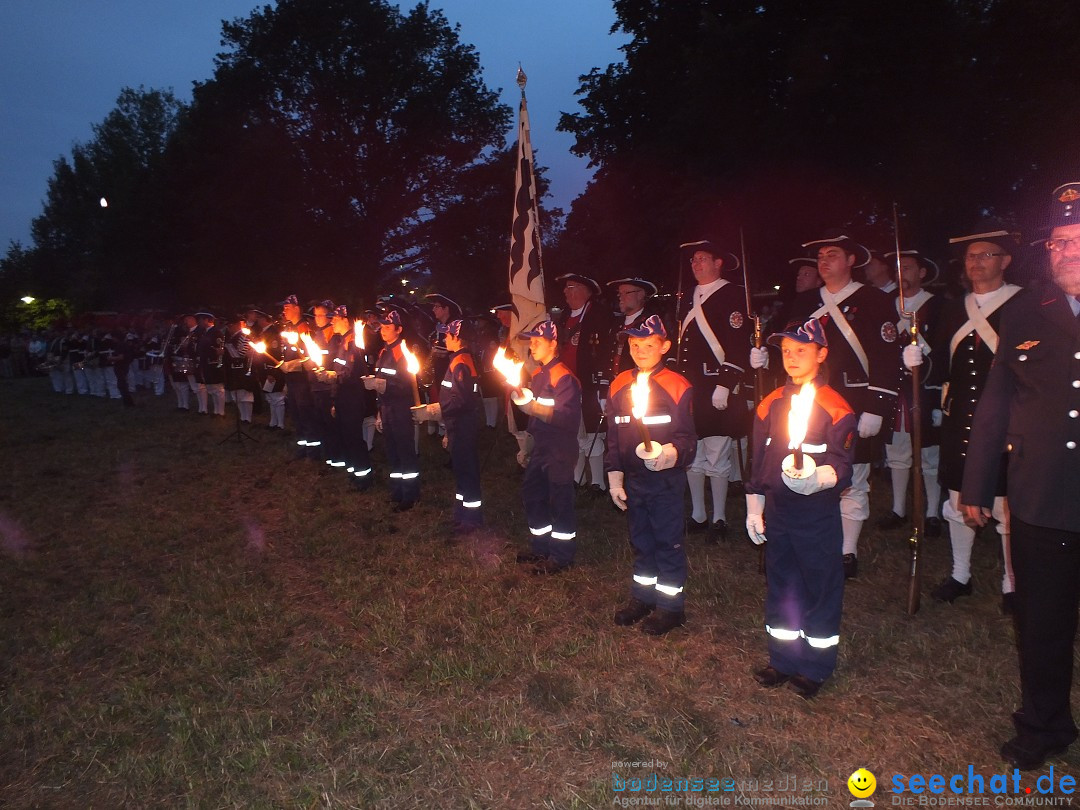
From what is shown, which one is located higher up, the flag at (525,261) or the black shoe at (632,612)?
the flag at (525,261)

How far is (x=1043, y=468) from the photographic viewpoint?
3252 millimetres

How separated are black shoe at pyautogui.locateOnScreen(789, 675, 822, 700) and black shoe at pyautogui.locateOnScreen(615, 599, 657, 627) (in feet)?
4.25

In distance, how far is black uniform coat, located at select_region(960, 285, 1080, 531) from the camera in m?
3.17

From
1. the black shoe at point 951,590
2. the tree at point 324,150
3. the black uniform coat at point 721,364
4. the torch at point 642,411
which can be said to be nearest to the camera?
the torch at point 642,411

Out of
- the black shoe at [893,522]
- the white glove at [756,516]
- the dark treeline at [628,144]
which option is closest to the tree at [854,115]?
the dark treeline at [628,144]

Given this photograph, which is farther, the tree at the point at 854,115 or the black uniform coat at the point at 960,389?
the tree at the point at 854,115

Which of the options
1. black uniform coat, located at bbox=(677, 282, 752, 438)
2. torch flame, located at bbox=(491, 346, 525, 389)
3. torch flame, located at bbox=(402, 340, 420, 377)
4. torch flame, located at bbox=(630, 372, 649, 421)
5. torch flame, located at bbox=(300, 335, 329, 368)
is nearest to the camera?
torch flame, located at bbox=(630, 372, 649, 421)

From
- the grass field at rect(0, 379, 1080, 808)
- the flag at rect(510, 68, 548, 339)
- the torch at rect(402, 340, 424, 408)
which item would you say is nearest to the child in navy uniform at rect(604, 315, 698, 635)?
the grass field at rect(0, 379, 1080, 808)

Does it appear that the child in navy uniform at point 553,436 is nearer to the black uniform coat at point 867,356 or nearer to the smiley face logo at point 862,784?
the black uniform coat at point 867,356

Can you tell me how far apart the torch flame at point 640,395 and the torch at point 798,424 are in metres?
1.03

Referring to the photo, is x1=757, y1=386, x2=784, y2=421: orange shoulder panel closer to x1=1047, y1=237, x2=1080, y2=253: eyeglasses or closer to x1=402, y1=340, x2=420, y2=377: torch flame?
x1=1047, y1=237, x2=1080, y2=253: eyeglasses

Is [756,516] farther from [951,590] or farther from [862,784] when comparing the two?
[951,590]

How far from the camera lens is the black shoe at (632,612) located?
16.9 feet

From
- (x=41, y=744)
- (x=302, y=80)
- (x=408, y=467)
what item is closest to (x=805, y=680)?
(x=41, y=744)
